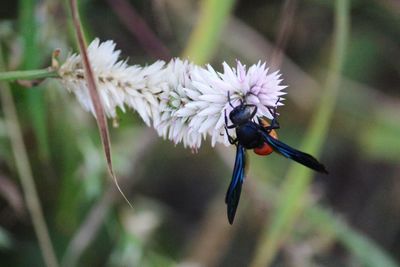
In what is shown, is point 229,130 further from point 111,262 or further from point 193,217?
point 193,217

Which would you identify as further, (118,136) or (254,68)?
(118,136)

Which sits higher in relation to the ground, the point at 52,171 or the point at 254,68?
the point at 254,68

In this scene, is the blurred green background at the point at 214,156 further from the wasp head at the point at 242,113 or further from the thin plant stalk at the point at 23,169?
the wasp head at the point at 242,113

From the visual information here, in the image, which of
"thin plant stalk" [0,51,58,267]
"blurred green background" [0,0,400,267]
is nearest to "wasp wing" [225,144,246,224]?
"blurred green background" [0,0,400,267]

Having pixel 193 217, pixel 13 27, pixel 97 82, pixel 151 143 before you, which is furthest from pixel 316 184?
pixel 97 82

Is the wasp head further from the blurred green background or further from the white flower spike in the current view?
the blurred green background

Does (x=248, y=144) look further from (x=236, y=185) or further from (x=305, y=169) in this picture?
(x=305, y=169)

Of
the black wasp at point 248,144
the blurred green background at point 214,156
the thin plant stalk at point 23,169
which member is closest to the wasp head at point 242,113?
the black wasp at point 248,144

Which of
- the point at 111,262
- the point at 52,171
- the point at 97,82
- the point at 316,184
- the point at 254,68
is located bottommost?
the point at 111,262
